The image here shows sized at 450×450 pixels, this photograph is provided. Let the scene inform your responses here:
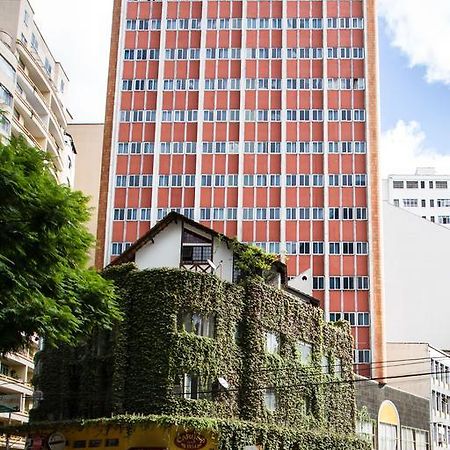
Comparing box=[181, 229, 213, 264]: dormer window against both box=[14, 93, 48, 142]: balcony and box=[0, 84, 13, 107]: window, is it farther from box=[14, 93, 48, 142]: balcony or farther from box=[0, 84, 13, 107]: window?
box=[14, 93, 48, 142]: balcony

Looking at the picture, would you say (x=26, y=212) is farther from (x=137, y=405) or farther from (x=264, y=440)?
(x=264, y=440)

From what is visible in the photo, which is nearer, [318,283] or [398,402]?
[398,402]

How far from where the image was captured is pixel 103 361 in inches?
1492

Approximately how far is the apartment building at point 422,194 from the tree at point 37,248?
117070 millimetres

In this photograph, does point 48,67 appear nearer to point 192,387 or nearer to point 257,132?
point 257,132

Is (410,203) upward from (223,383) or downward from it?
upward

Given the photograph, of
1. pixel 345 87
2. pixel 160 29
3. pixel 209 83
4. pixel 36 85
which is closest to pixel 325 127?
pixel 345 87

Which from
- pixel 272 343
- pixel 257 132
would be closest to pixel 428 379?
pixel 272 343

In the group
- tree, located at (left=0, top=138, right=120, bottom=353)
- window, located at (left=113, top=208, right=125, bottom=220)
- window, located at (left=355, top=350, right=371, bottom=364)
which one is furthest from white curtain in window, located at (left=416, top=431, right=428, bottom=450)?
tree, located at (left=0, top=138, right=120, bottom=353)

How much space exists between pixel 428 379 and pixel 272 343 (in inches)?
1040

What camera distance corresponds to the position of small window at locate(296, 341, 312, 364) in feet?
141

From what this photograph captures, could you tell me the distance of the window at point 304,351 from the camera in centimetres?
4284

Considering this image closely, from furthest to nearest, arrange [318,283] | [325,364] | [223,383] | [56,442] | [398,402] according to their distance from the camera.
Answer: [318,283] → [398,402] → [325,364] → [223,383] → [56,442]

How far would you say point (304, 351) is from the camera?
43.6 metres
